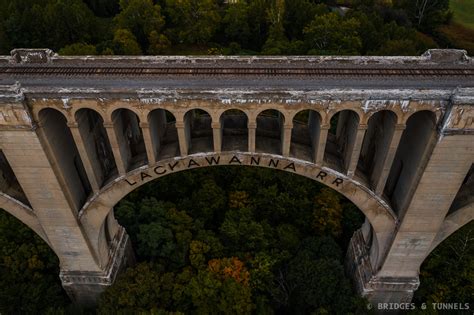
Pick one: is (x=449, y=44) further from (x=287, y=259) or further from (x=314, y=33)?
(x=287, y=259)

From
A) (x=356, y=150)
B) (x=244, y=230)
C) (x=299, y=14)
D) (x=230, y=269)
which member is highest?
(x=356, y=150)

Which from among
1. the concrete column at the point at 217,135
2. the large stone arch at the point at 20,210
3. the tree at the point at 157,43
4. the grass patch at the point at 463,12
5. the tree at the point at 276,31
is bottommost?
the grass patch at the point at 463,12

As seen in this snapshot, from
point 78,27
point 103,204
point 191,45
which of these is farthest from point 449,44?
point 103,204

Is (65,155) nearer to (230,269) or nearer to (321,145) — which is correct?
(230,269)

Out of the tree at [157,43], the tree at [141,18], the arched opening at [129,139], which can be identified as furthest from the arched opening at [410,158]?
the tree at [141,18]

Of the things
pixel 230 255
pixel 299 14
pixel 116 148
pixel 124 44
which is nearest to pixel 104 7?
pixel 124 44

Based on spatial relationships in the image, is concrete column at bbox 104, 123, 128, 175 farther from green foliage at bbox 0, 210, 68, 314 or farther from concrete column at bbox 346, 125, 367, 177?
concrete column at bbox 346, 125, 367, 177

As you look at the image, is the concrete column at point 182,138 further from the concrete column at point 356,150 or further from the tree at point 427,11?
the tree at point 427,11
